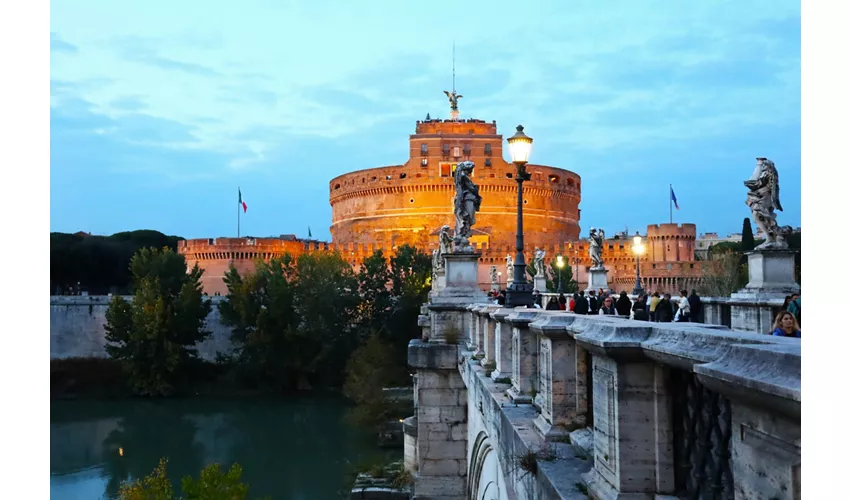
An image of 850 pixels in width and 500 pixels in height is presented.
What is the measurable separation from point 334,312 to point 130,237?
32329 millimetres

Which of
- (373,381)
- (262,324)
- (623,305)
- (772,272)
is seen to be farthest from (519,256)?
(262,324)

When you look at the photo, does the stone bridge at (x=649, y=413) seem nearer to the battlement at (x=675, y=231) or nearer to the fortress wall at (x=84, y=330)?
the fortress wall at (x=84, y=330)

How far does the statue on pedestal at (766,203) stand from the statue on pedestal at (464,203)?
3.63 metres

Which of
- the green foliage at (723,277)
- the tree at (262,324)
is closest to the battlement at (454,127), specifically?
the tree at (262,324)

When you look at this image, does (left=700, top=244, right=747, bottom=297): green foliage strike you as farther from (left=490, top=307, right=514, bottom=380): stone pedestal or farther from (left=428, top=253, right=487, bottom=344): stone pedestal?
(left=490, top=307, right=514, bottom=380): stone pedestal

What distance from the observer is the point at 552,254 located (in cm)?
4788

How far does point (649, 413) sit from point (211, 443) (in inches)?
960

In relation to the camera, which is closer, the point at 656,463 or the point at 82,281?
the point at 656,463

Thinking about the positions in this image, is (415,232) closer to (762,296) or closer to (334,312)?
(334,312)

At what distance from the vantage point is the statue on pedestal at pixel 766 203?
980 cm
